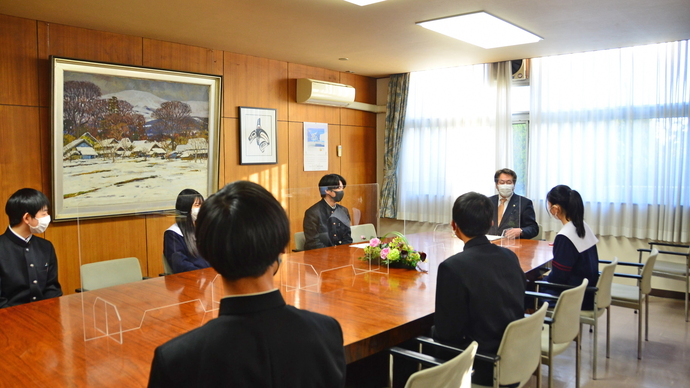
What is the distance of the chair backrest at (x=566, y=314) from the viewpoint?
8.29ft

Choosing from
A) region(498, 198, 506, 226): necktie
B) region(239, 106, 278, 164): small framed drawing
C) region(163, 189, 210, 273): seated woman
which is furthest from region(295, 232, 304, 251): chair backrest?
region(239, 106, 278, 164): small framed drawing

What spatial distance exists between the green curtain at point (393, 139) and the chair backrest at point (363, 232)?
3710 millimetres

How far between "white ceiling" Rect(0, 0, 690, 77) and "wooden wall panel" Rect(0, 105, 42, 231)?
817 mm

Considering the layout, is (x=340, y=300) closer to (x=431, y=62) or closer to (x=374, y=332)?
(x=374, y=332)

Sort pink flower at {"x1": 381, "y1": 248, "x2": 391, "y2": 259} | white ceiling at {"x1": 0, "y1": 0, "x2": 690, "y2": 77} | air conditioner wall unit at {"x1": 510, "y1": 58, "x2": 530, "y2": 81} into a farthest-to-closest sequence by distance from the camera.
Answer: air conditioner wall unit at {"x1": 510, "y1": 58, "x2": 530, "y2": 81} < white ceiling at {"x1": 0, "y1": 0, "x2": 690, "y2": 77} < pink flower at {"x1": 381, "y1": 248, "x2": 391, "y2": 259}

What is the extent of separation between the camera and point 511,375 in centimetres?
213

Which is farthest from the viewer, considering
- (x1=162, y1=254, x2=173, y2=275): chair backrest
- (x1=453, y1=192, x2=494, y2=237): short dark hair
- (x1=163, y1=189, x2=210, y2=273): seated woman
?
(x1=162, y1=254, x2=173, y2=275): chair backrest

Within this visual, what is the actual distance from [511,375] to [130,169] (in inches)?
155

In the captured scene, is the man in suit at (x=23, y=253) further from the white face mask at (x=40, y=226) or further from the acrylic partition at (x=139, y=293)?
the acrylic partition at (x=139, y=293)

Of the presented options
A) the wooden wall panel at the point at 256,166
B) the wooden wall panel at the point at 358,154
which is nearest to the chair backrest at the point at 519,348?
the wooden wall panel at the point at 256,166

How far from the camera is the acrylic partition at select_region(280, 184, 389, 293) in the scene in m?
2.86

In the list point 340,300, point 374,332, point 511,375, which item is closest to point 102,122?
point 340,300

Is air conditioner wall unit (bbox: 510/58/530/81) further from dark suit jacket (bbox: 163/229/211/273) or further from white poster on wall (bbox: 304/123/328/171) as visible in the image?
dark suit jacket (bbox: 163/229/211/273)

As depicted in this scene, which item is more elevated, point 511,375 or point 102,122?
point 102,122
